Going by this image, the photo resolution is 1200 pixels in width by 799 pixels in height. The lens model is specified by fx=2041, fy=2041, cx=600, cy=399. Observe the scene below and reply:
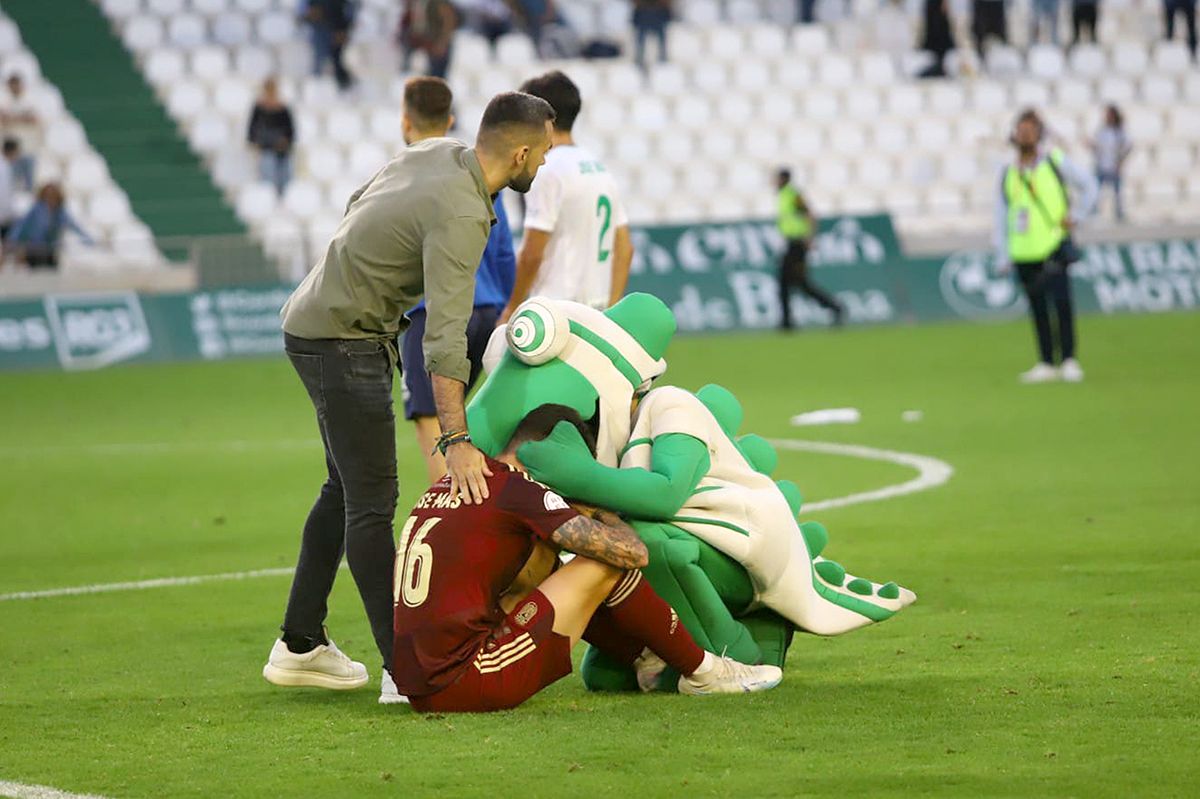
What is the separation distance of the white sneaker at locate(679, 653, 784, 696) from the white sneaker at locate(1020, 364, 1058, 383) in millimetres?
11760

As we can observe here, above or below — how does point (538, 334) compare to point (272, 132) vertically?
A: above

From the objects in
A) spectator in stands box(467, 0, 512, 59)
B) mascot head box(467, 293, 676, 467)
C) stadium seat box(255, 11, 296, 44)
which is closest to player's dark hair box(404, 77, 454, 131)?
mascot head box(467, 293, 676, 467)

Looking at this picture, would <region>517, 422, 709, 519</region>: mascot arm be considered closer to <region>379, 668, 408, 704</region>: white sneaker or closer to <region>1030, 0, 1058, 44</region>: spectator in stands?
<region>379, 668, 408, 704</region>: white sneaker

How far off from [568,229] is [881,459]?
3669 millimetres

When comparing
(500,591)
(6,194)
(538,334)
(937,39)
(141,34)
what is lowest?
(937,39)

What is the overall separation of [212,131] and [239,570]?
20.6 metres

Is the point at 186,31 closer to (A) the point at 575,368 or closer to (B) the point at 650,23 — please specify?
(B) the point at 650,23

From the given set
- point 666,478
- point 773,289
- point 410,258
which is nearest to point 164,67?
point 773,289

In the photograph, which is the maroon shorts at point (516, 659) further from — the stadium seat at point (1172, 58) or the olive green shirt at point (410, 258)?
the stadium seat at point (1172, 58)

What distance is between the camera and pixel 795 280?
24797mm

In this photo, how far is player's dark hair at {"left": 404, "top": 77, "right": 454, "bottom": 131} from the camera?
7.65m

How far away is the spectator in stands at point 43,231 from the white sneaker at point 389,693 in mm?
19002

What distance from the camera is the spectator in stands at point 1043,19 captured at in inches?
1312

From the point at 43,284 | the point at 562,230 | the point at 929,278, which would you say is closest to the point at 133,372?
the point at 43,284
